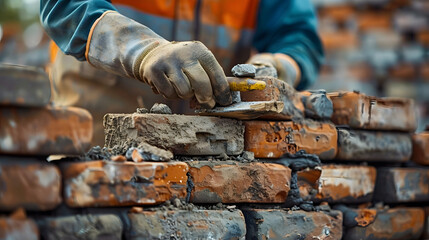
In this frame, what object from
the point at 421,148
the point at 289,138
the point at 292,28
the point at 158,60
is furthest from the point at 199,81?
the point at 292,28

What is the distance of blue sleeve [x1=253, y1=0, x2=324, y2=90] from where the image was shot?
3.04 meters

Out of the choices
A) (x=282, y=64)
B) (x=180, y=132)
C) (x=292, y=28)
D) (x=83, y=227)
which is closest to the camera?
(x=83, y=227)

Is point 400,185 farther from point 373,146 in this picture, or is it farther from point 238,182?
point 238,182

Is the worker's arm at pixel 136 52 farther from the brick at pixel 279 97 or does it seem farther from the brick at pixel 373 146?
the brick at pixel 373 146

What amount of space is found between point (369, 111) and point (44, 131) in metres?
1.36

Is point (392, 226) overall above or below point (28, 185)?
below

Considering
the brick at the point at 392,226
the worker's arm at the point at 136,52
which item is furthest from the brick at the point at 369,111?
the worker's arm at the point at 136,52

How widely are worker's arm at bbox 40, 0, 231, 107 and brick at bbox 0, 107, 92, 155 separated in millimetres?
323

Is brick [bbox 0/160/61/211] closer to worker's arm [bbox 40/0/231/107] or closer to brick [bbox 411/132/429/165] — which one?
worker's arm [bbox 40/0/231/107]

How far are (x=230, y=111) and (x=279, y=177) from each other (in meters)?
0.30

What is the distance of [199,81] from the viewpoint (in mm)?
1729

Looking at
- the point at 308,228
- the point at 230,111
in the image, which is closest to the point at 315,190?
the point at 308,228

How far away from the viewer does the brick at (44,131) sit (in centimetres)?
137

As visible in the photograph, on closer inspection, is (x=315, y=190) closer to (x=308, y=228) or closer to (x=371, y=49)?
(x=308, y=228)
